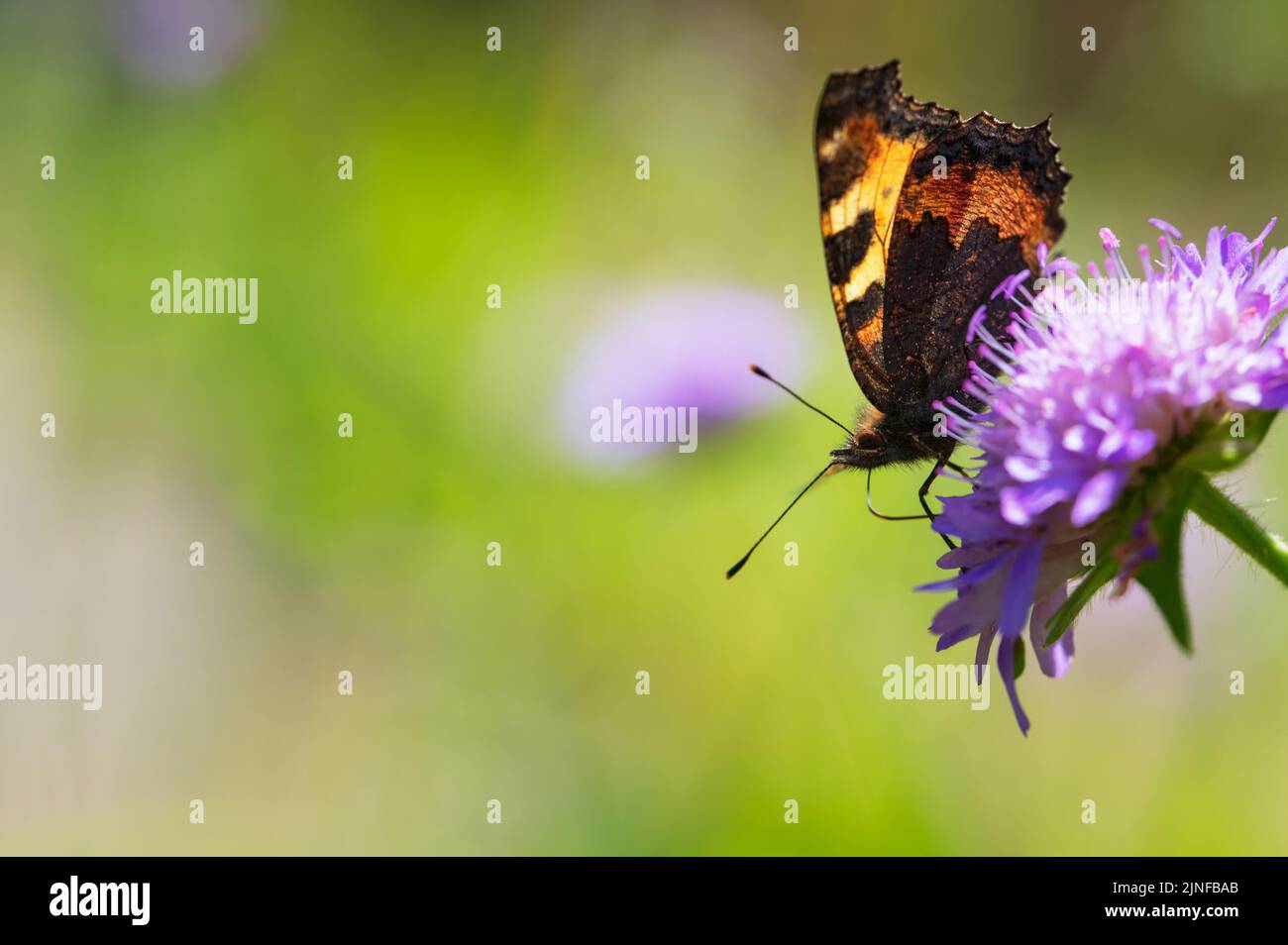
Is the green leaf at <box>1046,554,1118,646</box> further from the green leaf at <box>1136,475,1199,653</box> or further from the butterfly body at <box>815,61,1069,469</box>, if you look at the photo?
the butterfly body at <box>815,61,1069,469</box>

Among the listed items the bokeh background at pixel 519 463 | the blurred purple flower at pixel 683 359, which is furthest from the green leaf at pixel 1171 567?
the blurred purple flower at pixel 683 359

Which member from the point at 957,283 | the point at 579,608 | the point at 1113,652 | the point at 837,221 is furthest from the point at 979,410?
the point at 579,608

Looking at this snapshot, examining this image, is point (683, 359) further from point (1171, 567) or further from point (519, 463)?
point (1171, 567)

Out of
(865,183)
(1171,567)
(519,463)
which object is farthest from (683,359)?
(1171,567)

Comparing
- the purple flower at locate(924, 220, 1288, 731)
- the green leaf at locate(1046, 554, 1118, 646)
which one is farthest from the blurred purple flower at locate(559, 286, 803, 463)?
the green leaf at locate(1046, 554, 1118, 646)

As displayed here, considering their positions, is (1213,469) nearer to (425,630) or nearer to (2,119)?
(425,630)
